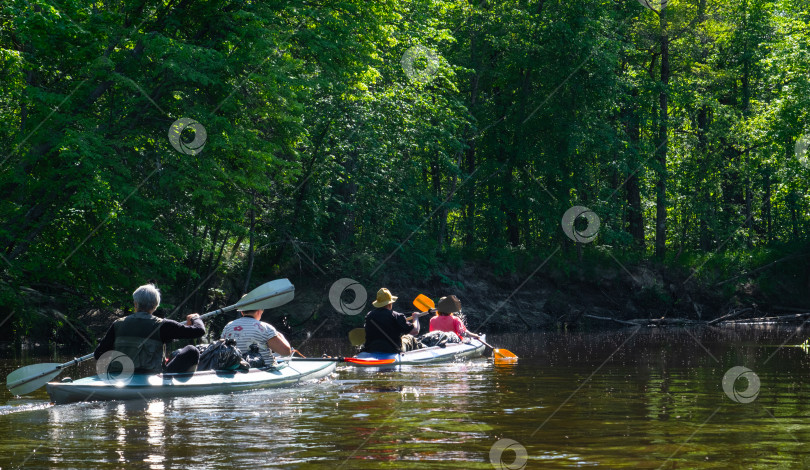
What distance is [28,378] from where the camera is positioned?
33.8 feet

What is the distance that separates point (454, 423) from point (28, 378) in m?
5.51

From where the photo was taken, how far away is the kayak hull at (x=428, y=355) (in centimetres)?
1435

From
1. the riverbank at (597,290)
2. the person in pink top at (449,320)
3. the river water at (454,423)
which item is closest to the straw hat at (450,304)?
the person in pink top at (449,320)

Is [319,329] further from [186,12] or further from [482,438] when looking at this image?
[482,438]

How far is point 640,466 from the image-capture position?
20.4ft

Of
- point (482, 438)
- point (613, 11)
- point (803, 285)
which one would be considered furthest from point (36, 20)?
point (803, 285)

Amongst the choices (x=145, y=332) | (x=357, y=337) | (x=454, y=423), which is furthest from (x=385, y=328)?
(x=454, y=423)

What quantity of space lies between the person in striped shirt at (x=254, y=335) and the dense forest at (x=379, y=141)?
593 cm

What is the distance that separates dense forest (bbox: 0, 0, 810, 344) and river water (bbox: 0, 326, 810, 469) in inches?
203

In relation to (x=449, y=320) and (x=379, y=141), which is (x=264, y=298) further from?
(x=379, y=141)

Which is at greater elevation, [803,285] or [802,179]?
[802,179]

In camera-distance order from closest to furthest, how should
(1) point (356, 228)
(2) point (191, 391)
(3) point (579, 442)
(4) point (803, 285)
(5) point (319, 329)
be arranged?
1. (3) point (579, 442)
2. (2) point (191, 391)
3. (5) point (319, 329)
4. (1) point (356, 228)
5. (4) point (803, 285)

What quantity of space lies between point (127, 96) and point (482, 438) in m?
14.5

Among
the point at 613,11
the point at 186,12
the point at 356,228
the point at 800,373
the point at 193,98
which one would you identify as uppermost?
the point at 613,11
